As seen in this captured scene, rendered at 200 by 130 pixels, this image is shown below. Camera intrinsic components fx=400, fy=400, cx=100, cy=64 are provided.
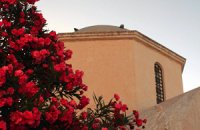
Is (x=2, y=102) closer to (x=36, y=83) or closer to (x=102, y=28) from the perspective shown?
(x=36, y=83)

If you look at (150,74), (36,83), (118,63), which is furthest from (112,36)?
(36,83)

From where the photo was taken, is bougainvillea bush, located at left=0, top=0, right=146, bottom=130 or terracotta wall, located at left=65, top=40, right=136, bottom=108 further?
terracotta wall, located at left=65, top=40, right=136, bottom=108

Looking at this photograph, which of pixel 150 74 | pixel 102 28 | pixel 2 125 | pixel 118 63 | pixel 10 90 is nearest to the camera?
pixel 2 125

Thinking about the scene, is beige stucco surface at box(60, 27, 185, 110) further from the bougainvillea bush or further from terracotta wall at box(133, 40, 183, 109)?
the bougainvillea bush

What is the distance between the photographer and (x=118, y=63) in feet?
46.5

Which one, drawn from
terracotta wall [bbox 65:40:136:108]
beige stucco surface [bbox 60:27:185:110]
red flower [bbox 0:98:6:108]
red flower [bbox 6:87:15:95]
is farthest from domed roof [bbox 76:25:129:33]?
red flower [bbox 0:98:6:108]

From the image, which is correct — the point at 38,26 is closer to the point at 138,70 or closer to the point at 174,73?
the point at 138,70

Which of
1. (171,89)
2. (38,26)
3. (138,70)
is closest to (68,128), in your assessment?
(38,26)

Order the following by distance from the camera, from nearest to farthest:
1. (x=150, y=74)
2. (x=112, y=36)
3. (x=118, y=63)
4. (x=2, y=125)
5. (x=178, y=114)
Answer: (x=2, y=125) < (x=178, y=114) < (x=118, y=63) < (x=112, y=36) < (x=150, y=74)

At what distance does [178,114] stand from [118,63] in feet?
14.4

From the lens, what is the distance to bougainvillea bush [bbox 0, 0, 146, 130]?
4.95 m

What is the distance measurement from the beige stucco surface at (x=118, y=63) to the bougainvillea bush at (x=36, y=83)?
7.49 metres

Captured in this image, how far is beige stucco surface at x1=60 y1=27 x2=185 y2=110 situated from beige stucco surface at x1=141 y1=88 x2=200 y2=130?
2484 millimetres

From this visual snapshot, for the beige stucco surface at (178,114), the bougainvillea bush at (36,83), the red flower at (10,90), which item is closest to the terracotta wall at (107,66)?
the beige stucco surface at (178,114)
